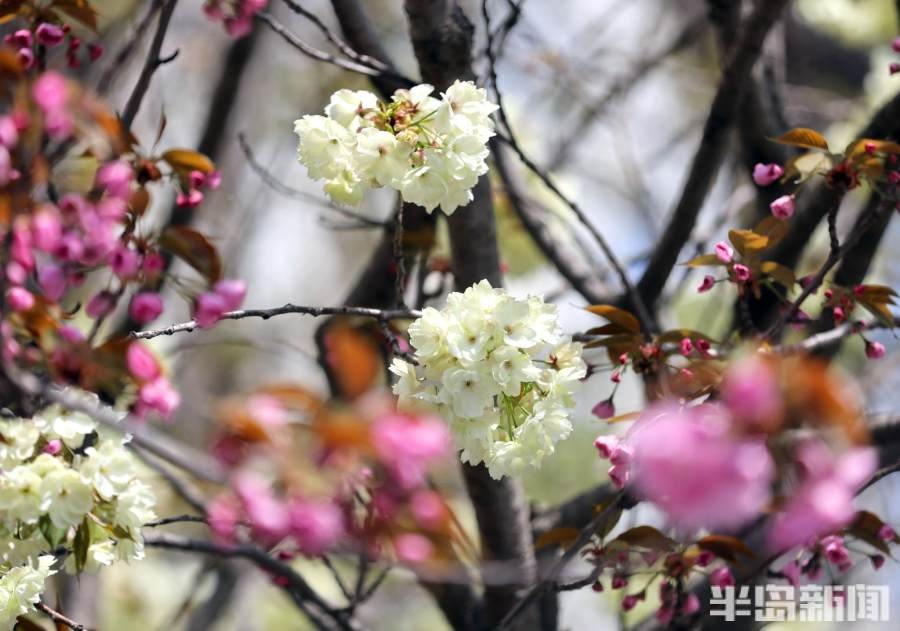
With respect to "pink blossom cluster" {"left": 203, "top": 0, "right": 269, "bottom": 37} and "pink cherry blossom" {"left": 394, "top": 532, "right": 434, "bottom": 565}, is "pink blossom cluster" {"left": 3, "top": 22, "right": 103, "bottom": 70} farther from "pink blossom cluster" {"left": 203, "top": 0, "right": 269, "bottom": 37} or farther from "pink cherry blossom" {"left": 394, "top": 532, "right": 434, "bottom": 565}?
"pink cherry blossom" {"left": 394, "top": 532, "right": 434, "bottom": 565}

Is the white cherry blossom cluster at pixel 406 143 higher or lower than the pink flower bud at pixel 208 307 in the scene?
higher

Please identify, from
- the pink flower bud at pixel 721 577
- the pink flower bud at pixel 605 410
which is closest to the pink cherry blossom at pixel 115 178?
the pink flower bud at pixel 605 410

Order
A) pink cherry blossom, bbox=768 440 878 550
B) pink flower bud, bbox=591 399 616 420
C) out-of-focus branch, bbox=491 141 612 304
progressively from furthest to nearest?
1. out-of-focus branch, bbox=491 141 612 304
2. pink flower bud, bbox=591 399 616 420
3. pink cherry blossom, bbox=768 440 878 550

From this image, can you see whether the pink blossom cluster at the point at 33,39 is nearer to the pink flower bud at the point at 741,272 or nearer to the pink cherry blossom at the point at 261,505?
the pink cherry blossom at the point at 261,505

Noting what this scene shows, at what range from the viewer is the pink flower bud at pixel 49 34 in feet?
5.66

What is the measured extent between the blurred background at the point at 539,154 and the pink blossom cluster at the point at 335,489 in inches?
26.8

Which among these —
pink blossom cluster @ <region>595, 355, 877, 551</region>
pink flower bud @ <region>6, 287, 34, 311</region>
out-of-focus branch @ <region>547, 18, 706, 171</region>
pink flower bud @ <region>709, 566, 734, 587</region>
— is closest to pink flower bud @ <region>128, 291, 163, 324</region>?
pink flower bud @ <region>6, 287, 34, 311</region>

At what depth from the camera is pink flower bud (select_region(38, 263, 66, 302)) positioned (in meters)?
1.15

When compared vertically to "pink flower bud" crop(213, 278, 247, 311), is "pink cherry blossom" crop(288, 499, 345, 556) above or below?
below

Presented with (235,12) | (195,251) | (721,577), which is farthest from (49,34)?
(721,577)

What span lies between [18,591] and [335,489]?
0.64 meters

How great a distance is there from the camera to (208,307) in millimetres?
1198

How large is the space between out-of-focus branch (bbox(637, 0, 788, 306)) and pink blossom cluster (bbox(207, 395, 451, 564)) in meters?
1.36

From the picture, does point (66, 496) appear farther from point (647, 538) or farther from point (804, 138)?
point (804, 138)
